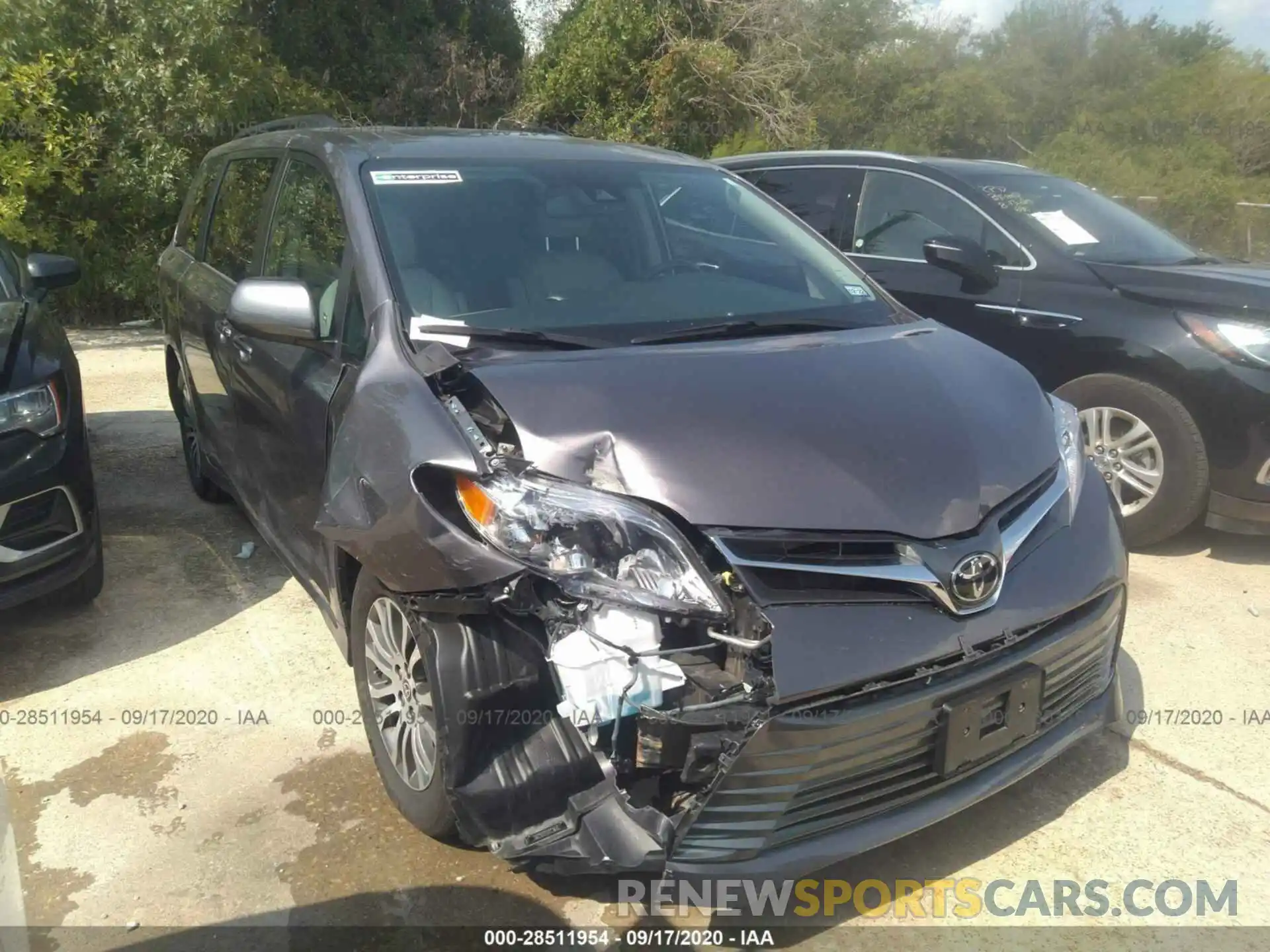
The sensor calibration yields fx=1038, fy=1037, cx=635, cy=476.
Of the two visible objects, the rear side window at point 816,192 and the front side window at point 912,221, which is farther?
the rear side window at point 816,192

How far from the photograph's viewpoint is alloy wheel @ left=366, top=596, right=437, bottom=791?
2.56 metres

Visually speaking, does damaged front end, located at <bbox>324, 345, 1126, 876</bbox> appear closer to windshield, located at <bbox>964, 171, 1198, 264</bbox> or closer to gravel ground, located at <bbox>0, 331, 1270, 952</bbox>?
gravel ground, located at <bbox>0, 331, 1270, 952</bbox>

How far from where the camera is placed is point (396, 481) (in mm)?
2420

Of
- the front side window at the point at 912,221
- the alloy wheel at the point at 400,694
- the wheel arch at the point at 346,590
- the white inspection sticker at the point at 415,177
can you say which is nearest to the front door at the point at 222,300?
the white inspection sticker at the point at 415,177

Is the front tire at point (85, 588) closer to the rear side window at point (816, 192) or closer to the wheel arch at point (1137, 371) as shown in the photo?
the rear side window at point (816, 192)

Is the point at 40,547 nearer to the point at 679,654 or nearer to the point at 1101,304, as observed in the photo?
the point at 679,654

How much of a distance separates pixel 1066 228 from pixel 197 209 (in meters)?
4.25

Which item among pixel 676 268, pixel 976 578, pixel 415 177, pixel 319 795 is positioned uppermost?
pixel 415 177

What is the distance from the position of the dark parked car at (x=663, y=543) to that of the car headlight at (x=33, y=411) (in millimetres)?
1086

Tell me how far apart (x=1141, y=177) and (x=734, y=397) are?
20577mm

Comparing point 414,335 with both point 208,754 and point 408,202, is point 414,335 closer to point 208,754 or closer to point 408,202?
point 408,202

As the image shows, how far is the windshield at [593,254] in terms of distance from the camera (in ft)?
9.55

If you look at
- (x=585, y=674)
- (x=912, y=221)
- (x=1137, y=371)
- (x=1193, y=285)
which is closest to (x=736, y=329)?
(x=585, y=674)

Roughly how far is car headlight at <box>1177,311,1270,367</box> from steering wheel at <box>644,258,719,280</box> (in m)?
2.41
